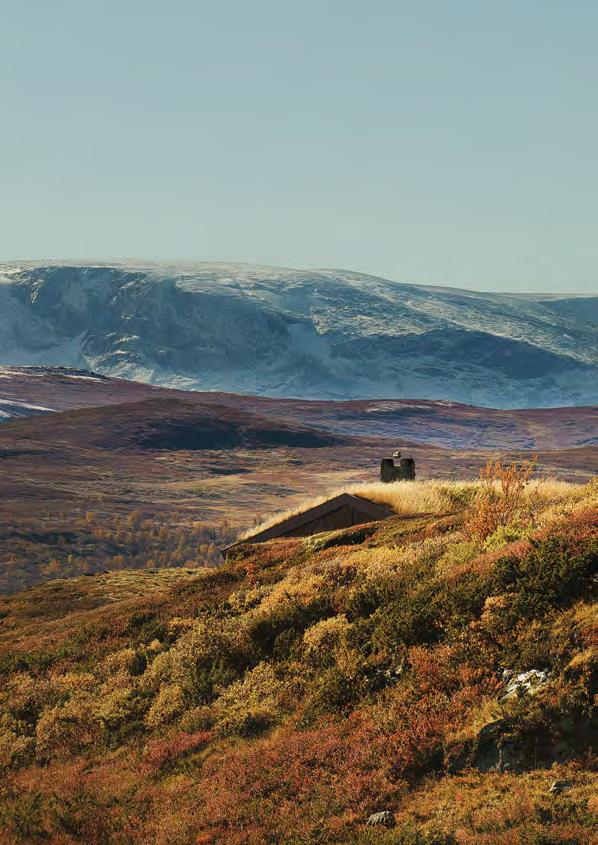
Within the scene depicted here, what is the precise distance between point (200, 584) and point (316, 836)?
12.3 meters

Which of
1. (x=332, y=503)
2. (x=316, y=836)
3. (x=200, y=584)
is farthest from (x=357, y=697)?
(x=332, y=503)

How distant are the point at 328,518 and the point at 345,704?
13908mm

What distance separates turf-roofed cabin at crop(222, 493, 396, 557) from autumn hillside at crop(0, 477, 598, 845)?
5.70 m

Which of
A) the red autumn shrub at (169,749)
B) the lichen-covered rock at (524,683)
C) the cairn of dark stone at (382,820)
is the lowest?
the red autumn shrub at (169,749)

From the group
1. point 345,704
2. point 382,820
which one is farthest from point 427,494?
point 382,820

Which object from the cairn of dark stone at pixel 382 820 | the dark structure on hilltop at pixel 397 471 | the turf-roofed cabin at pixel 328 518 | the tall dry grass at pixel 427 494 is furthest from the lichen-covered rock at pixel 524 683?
the dark structure on hilltop at pixel 397 471

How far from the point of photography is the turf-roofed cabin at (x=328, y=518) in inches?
1055

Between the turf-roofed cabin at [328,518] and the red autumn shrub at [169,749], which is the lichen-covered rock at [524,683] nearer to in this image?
the red autumn shrub at [169,749]

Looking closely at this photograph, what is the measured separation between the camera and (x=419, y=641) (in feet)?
46.0

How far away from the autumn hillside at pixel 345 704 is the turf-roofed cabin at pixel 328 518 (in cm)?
570

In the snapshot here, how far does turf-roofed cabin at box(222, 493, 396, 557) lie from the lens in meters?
26.8

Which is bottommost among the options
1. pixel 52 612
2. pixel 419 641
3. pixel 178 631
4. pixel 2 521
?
pixel 2 521

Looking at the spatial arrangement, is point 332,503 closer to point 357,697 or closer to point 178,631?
point 178,631

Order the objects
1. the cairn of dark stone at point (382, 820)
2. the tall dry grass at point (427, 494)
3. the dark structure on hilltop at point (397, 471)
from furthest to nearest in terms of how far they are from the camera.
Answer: the dark structure on hilltop at point (397, 471) → the tall dry grass at point (427, 494) → the cairn of dark stone at point (382, 820)
